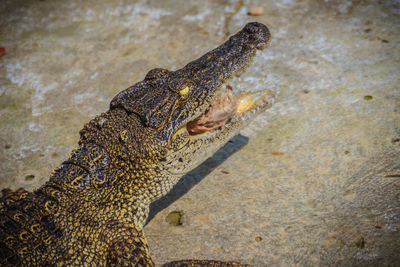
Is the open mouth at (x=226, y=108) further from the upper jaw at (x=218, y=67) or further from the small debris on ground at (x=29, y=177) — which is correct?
the small debris on ground at (x=29, y=177)

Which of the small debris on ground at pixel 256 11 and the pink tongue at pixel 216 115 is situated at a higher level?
the small debris on ground at pixel 256 11

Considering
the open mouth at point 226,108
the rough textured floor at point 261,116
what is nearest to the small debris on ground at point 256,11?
the rough textured floor at point 261,116

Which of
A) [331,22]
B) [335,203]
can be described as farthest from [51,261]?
[331,22]

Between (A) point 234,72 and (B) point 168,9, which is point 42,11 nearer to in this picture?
(B) point 168,9

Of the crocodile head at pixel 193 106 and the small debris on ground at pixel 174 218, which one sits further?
the small debris on ground at pixel 174 218

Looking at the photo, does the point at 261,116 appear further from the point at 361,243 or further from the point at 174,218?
the point at 361,243

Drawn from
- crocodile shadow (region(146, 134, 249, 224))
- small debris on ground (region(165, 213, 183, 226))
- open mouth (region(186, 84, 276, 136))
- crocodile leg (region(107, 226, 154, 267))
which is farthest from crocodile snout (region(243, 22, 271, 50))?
crocodile leg (region(107, 226, 154, 267))

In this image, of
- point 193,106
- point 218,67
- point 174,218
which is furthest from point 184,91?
point 174,218

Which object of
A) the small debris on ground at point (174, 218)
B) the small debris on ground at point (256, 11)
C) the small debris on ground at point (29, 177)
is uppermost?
the small debris on ground at point (256, 11)
